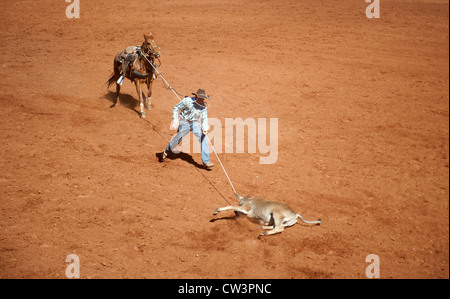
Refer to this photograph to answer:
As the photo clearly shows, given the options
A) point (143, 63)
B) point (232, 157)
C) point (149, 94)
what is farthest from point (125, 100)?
point (232, 157)

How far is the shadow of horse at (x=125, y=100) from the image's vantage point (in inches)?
433

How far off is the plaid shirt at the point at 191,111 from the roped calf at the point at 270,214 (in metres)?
2.24

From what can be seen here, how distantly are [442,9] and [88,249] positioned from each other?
21.4m

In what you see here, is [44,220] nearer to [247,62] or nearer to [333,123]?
[333,123]

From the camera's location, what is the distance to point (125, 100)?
37.5 ft

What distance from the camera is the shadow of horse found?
36.1 feet

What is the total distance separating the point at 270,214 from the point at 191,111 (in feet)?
10.0

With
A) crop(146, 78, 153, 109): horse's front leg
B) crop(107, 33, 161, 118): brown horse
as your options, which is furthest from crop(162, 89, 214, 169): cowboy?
crop(146, 78, 153, 109): horse's front leg

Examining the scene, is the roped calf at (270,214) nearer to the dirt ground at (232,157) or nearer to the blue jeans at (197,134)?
the dirt ground at (232,157)

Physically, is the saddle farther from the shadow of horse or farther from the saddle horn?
the shadow of horse

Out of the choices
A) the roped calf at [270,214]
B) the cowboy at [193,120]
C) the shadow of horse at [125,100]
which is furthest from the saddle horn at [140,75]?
the roped calf at [270,214]

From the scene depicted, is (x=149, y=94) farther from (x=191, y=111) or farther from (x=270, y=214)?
(x=270, y=214)

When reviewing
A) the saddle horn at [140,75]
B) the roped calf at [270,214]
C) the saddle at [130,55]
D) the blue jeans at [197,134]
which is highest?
the saddle at [130,55]

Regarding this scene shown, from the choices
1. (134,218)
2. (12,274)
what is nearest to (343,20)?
(134,218)
